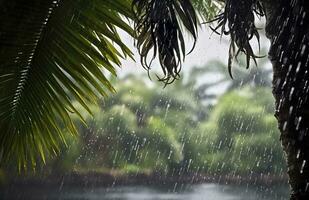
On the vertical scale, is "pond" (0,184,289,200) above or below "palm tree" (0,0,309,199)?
below

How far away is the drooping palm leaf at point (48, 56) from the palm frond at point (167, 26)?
1.10ft

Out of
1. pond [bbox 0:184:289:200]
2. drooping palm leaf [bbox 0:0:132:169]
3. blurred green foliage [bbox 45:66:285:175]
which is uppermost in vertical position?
drooping palm leaf [bbox 0:0:132:169]

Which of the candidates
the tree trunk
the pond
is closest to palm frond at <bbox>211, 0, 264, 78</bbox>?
the tree trunk

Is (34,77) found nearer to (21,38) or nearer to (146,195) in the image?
(21,38)

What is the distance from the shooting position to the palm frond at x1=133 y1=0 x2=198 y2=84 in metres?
2.10

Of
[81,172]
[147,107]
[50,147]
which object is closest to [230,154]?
[147,107]

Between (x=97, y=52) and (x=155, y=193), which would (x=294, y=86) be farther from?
(x=155, y=193)

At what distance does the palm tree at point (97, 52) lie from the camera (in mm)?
2072

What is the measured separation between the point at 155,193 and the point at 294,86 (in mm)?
17906

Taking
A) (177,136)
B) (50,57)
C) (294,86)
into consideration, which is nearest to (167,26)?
(294,86)

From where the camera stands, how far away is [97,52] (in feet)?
8.60

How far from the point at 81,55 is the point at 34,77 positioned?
248mm

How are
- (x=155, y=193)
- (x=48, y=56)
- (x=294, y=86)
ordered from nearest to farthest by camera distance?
1. (x=294, y=86)
2. (x=48, y=56)
3. (x=155, y=193)

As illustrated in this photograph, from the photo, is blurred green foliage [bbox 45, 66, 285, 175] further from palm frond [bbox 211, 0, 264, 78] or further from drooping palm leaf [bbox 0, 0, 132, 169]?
palm frond [bbox 211, 0, 264, 78]
